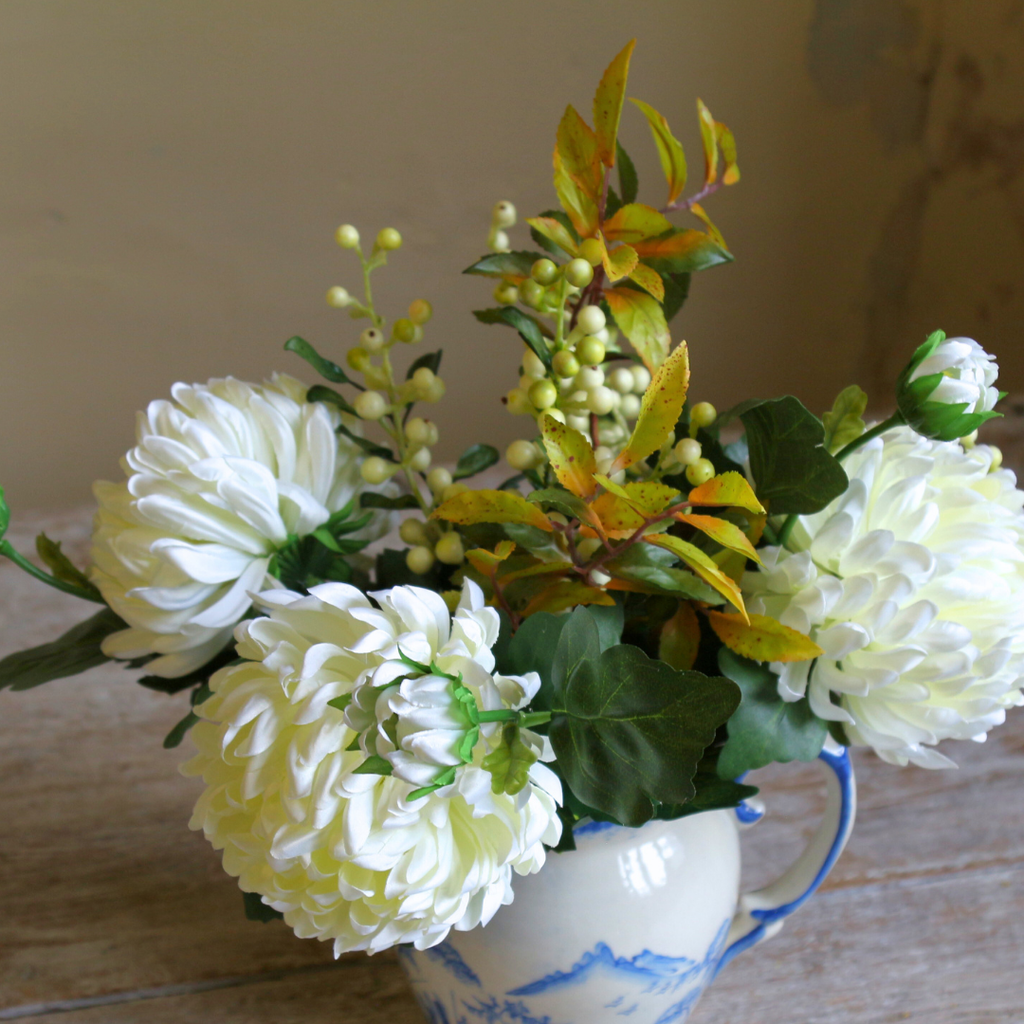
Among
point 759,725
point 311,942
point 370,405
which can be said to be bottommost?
point 311,942

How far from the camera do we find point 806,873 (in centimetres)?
44

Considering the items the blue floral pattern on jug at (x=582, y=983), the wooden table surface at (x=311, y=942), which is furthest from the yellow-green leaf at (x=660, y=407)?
the wooden table surface at (x=311, y=942)

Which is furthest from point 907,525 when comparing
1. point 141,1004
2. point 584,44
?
point 584,44

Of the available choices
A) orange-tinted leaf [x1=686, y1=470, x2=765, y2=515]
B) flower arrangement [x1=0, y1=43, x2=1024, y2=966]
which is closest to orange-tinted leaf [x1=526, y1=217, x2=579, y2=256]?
flower arrangement [x1=0, y1=43, x2=1024, y2=966]

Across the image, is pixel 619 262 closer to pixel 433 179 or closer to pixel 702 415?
pixel 702 415

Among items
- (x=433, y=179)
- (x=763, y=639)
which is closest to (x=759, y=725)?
(x=763, y=639)

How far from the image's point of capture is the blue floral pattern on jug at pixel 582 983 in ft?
1.23

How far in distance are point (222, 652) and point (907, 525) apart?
27cm

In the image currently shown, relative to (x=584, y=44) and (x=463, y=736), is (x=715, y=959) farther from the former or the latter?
(x=584, y=44)

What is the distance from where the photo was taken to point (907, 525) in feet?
1.02

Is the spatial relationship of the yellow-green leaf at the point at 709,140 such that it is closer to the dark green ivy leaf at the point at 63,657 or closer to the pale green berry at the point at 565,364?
the pale green berry at the point at 565,364

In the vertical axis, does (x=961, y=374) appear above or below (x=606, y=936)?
above

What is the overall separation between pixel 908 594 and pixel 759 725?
69 millimetres

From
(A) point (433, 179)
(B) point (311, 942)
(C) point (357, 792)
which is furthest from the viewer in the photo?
(A) point (433, 179)
